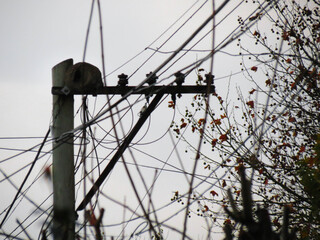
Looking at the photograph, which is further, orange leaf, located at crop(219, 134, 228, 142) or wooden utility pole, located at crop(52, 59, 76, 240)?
orange leaf, located at crop(219, 134, 228, 142)

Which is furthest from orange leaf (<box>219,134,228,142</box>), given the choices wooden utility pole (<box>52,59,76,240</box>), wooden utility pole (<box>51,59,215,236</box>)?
wooden utility pole (<box>52,59,76,240</box>)

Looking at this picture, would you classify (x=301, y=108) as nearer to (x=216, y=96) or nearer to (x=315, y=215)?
(x=216, y=96)

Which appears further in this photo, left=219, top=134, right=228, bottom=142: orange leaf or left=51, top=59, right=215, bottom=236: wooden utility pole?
left=219, top=134, right=228, bottom=142: orange leaf

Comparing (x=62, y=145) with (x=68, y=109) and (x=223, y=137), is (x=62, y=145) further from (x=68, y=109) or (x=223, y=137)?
(x=223, y=137)

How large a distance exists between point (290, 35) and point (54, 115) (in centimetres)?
587

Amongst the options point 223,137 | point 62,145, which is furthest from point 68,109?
point 223,137

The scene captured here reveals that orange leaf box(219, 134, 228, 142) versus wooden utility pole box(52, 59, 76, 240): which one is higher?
orange leaf box(219, 134, 228, 142)

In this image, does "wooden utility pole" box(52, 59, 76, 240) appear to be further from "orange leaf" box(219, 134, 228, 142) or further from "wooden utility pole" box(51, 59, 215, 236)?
"orange leaf" box(219, 134, 228, 142)

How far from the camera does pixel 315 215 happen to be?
745 cm

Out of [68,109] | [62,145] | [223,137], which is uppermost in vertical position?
[223,137]

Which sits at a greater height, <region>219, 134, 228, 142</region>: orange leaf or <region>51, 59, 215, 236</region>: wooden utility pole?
<region>219, 134, 228, 142</region>: orange leaf

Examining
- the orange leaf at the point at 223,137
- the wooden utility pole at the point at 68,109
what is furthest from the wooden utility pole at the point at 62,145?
the orange leaf at the point at 223,137

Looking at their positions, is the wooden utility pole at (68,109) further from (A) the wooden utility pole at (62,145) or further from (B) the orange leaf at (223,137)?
(B) the orange leaf at (223,137)

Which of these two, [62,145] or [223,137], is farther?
[223,137]
